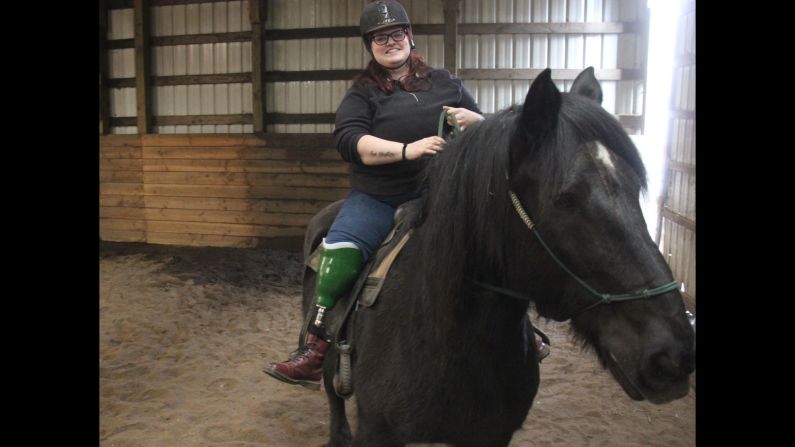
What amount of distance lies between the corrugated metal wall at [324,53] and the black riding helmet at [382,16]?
19.1ft

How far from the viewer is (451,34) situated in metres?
7.86

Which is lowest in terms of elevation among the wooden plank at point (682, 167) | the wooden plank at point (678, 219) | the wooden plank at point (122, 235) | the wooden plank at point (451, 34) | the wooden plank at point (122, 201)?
the wooden plank at point (122, 235)

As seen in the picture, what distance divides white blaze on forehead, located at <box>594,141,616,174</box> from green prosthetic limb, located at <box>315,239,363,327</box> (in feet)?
Answer: 3.39

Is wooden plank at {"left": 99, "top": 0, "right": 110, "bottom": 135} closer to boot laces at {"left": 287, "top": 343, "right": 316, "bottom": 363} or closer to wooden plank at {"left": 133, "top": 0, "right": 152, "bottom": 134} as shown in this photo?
wooden plank at {"left": 133, "top": 0, "right": 152, "bottom": 134}

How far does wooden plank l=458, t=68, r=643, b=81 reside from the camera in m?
7.50

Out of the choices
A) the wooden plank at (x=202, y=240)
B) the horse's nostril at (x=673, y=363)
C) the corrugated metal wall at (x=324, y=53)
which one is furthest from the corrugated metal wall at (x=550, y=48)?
A: the horse's nostril at (x=673, y=363)

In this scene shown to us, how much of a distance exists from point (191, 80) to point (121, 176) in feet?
7.20

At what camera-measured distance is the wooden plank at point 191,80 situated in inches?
358

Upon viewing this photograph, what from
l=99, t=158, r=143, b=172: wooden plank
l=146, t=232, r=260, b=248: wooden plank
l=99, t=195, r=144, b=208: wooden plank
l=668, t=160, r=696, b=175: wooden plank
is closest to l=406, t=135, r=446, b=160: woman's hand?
l=668, t=160, r=696, b=175: wooden plank

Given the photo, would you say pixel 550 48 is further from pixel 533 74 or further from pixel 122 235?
pixel 122 235

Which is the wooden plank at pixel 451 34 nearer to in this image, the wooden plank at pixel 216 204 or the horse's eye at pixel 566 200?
the wooden plank at pixel 216 204

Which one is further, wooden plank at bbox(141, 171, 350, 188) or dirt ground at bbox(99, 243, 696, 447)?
wooden plank at bbox(141, 171, 350, 188)

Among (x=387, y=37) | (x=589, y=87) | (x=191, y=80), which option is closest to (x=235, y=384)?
(x=387, y=37)
